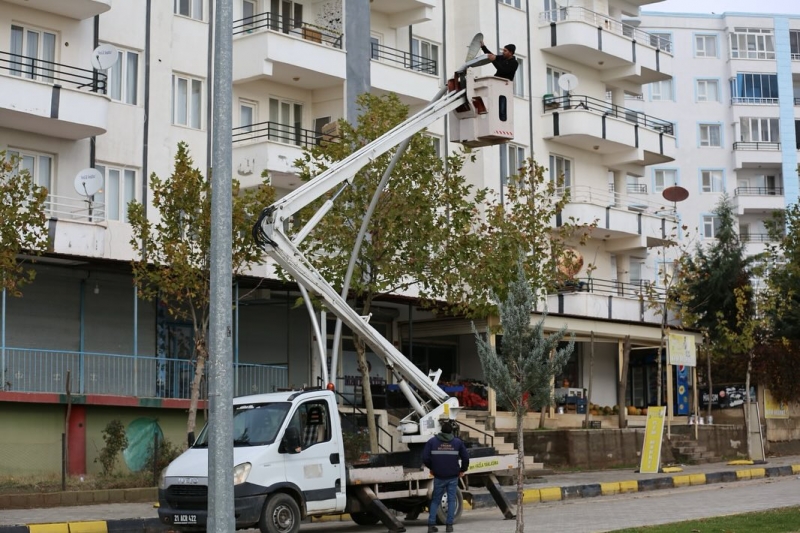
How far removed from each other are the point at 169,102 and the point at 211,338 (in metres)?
21.8

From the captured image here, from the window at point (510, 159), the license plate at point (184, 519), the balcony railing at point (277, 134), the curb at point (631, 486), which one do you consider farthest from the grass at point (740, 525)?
the window at point (510, 159)

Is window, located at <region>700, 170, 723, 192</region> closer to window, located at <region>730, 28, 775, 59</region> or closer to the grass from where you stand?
window, located at <region>730, 28, 775, 59</region>

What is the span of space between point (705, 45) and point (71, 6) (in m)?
52.0

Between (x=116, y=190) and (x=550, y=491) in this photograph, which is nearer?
(x=550, y=491)

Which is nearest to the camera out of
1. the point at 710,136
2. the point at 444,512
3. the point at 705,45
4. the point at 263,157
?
the point at 444,512

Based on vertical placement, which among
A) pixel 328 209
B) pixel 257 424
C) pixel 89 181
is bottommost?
pixel 257 424

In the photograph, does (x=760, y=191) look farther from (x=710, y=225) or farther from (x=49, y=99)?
(x=49, y=99)

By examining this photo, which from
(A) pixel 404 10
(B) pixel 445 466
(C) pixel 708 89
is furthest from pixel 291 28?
(C) pixel 708 89

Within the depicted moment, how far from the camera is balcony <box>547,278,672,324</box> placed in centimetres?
4369

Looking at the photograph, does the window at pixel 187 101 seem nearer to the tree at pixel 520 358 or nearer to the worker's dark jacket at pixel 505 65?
the worker's dark jacket at pixel 505 65

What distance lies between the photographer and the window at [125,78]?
1265 inches

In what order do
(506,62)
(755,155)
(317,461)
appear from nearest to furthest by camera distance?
1. (317,461)
2. (506,62)
3. (755,155)

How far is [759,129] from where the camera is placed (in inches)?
2884

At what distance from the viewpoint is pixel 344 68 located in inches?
1423
